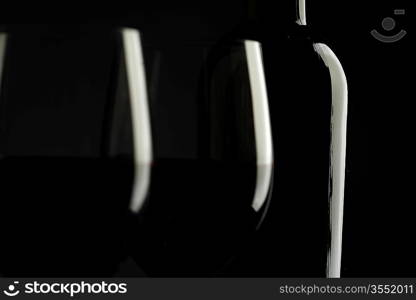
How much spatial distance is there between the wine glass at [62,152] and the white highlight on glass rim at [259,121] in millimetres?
60

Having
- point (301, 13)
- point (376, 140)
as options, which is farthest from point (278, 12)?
point (376, 140)

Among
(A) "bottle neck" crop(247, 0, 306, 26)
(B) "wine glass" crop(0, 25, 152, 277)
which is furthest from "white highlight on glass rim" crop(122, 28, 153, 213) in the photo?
(A) "bottle neck" crop(247, 0, 306, 26)

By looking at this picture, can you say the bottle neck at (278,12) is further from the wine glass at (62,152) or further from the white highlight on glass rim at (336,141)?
the wine glass at (62,152)

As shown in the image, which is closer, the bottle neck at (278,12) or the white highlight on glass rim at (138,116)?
the white highlight on glass rim at (138,116)

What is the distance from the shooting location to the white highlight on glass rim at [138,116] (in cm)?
24

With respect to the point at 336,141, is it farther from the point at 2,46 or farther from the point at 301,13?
the point at 2,46

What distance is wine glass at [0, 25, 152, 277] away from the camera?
227 millimetres

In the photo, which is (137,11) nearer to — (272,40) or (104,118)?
(272,40)

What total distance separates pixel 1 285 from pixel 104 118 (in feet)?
0.33

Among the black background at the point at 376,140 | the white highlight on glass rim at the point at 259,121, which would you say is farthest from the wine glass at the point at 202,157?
the black background at the point at 376,140

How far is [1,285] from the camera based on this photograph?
28cm

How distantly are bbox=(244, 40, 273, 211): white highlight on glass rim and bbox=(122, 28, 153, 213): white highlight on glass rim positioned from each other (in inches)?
2.1

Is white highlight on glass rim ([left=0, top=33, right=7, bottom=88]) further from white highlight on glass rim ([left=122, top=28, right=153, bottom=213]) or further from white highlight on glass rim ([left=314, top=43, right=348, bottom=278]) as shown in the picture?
white highlight on glass rim ([left=314, top=43, right=348, bottom=278])

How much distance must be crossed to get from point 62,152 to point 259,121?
0.09 m
